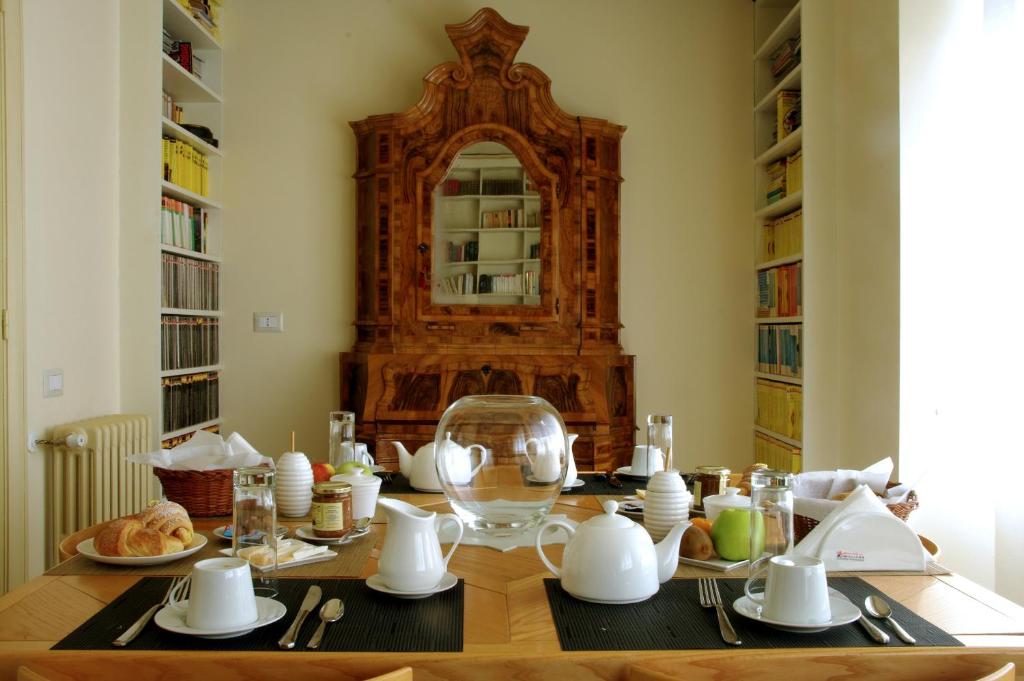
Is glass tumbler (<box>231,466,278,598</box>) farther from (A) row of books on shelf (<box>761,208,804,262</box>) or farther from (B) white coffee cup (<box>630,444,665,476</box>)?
(A) row of books on shelf (<box>761,208,804,262</box>)

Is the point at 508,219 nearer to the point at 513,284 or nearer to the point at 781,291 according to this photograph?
the point at 513,284

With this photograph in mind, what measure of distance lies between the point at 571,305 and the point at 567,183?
22.9 inches

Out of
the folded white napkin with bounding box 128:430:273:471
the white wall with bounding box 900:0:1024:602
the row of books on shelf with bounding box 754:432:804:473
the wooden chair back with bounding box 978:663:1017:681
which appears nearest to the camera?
the wooden chair back with bounding box 978:663:1017:681

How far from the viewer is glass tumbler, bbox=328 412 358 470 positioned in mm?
2160

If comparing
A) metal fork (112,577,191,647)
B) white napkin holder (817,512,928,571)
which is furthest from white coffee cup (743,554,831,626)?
metal fork (112,577,191,647)

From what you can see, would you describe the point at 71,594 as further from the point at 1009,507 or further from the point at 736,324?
the point at 736,324

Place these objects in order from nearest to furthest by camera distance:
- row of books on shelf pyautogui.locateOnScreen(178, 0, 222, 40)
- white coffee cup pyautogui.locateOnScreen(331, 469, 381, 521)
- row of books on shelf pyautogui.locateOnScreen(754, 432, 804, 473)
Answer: white coffee cup pyautogui.locateOnScreen(331, 469, 381, 521) < row of books on shelf pyautogui.locateOnScreen(754, 432, 804, 473) < row of books on shelf pyautogui.locateOnScreen(178, 0, 222, 40)

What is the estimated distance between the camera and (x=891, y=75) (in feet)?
10.3

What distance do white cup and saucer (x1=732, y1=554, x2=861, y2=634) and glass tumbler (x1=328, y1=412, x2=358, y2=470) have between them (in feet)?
3.88

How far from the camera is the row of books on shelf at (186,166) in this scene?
12.7 ft

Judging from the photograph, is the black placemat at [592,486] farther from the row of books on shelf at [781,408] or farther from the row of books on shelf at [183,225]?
the row of books on shelf at [183,225]

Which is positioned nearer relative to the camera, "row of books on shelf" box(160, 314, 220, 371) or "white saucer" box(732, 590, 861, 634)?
"white saucer" box(732, 590, 861, 634)

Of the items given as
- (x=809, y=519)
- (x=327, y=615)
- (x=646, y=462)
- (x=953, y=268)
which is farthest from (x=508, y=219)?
(x=327, y=615)

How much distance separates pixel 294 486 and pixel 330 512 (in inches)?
10.0
